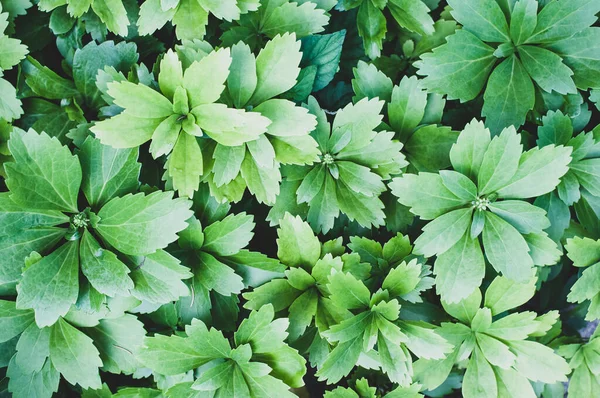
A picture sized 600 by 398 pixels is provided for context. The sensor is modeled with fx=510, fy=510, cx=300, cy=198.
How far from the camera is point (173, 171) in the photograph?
39.0 inches

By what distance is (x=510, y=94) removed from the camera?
113 cm

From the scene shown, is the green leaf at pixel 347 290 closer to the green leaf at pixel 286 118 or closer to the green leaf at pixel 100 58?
the green leaf at pixel 286 118

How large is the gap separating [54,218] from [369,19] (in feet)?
2.73

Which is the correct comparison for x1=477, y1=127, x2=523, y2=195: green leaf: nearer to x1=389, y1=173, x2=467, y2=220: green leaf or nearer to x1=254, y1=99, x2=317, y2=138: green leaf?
x1=389, y1=173, x2=467, y2=220: green leaf

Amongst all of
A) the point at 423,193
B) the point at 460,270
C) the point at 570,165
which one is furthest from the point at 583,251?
the point at 423,193

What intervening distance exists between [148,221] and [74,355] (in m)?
0.36

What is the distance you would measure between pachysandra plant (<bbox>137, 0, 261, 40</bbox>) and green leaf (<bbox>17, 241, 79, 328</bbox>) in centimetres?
52

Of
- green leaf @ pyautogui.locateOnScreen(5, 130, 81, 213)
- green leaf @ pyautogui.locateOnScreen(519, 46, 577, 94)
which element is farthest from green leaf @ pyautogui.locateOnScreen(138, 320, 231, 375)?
green leaf @ pyautogui.locateOnScreen(519, 46, 577, 94)

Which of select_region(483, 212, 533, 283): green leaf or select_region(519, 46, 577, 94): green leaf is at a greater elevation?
select_region(519, 46, 577, 94): green leaf

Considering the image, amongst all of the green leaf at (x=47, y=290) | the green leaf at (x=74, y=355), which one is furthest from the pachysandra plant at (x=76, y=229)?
the green leaf at (x=74, y=355)

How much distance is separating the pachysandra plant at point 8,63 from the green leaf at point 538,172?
1056mm

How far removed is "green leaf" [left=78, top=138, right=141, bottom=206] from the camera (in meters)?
1.05

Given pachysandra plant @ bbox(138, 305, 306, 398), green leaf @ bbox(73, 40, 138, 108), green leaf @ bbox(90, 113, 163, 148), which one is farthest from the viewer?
green leaf @ bbox(73, 40, 138, 108)

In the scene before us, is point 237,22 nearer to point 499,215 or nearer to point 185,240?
point 185,240
